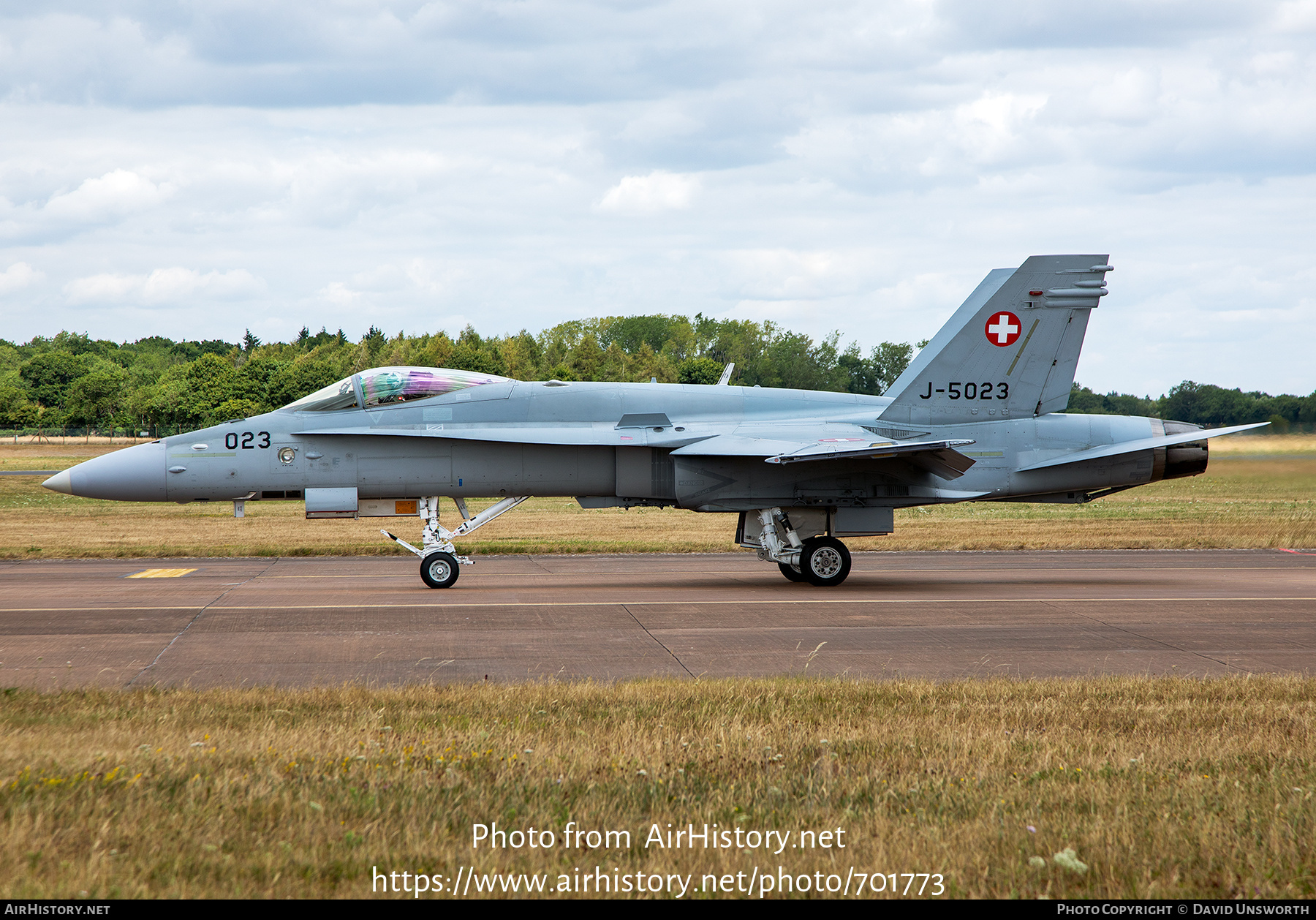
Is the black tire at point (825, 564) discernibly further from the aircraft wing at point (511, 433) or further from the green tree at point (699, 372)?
the green tree at point (699, 372)

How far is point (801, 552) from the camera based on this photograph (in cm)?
1647

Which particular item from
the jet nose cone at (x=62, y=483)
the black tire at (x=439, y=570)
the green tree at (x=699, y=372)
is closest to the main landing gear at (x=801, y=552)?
the black tire at (x=439, y=570)

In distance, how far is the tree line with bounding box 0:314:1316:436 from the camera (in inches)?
1047

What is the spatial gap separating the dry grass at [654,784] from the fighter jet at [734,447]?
312 inches

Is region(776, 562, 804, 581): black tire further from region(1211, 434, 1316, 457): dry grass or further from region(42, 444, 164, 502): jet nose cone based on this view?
region(42, 444, 164, 502): jet nose cone

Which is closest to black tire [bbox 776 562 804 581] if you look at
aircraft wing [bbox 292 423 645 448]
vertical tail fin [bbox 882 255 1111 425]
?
vertical tail fin [bbox 882 255 1111 425]

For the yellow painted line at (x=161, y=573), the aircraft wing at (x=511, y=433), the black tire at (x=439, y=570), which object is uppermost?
the aircraft wing at (x=511, y=433)

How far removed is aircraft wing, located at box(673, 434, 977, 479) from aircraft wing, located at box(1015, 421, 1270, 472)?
1.68m

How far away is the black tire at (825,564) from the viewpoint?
16.3m

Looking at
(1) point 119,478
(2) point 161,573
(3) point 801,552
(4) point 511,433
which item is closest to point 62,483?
(1) point 119,478

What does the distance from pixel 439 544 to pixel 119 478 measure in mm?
4606

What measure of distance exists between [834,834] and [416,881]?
5.99ft
